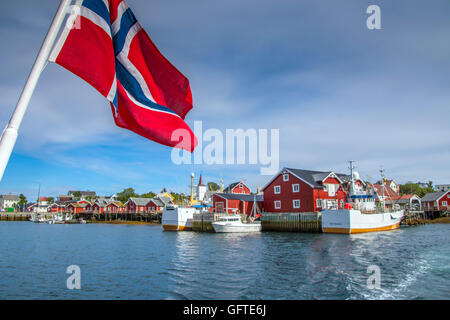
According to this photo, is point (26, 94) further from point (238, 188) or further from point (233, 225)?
point (238, 188)

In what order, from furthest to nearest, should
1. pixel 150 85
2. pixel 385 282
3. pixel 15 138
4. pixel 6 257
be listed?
pixel 6 257, pixel 385 282, pixel 150 85, pixel 15 138

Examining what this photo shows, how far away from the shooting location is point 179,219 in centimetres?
5394

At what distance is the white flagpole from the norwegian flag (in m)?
0.67

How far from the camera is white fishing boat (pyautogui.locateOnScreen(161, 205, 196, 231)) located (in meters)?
53.9

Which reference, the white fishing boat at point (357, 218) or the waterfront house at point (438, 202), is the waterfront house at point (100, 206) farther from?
the waterfront house at point (438, 202)

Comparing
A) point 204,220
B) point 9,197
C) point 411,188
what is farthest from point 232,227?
point 9,197

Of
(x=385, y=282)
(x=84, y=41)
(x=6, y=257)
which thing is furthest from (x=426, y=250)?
(x=6, y=257)

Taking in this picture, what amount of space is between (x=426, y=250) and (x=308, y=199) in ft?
77.2

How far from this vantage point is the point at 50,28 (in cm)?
355

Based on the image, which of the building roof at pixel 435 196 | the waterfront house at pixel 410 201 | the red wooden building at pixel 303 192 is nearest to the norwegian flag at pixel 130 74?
the red wooden building at pixel 303 192

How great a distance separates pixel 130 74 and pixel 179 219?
50.7 m

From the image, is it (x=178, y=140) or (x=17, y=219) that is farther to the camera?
(x=17, y=219)

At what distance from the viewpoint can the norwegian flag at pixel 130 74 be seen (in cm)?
443

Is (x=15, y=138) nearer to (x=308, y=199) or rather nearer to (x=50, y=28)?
(x=50, y=28)
